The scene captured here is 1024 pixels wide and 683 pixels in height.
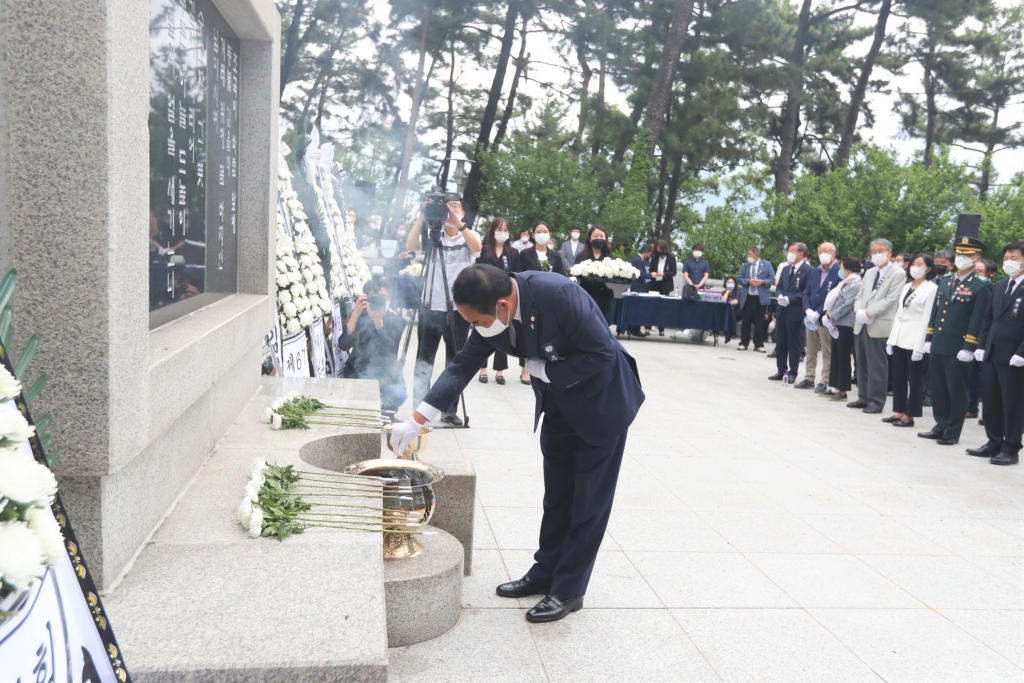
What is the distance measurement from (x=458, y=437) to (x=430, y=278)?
1.40 m

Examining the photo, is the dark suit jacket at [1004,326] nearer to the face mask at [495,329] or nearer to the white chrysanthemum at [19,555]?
the face mask at [495,329]

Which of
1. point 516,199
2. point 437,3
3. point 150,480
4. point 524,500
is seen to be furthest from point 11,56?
point 516,199

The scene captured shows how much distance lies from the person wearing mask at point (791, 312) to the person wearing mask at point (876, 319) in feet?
4.66

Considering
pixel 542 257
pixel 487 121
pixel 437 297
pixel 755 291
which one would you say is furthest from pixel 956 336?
pixel 487 121

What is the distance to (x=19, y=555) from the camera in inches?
56.7

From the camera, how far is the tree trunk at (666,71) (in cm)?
2234

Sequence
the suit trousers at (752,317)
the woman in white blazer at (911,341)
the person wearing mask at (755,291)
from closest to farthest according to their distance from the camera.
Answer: the woman in white blazer at (911,341) < the person wearing mask at (755,291) < the suit trousers at (752,317)

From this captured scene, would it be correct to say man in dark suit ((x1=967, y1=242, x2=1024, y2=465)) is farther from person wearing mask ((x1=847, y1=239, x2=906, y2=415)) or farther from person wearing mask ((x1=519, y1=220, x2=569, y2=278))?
person wearing mask ((x1=519, y1=220, x2=569, y2=278))

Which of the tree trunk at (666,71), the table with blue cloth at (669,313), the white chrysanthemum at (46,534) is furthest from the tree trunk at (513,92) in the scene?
the white chrysanthemum at (46,534)

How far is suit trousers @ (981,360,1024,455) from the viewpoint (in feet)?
24.8

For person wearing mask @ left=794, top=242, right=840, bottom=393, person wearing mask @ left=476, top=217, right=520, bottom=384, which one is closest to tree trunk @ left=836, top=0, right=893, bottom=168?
person wearing mask @ left=794, top=242, right=840, bottom=393

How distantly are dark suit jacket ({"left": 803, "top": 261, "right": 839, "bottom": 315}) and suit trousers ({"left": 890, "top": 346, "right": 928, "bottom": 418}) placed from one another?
1.80 m

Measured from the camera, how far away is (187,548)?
2.98m

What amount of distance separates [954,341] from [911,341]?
2.57 ft
